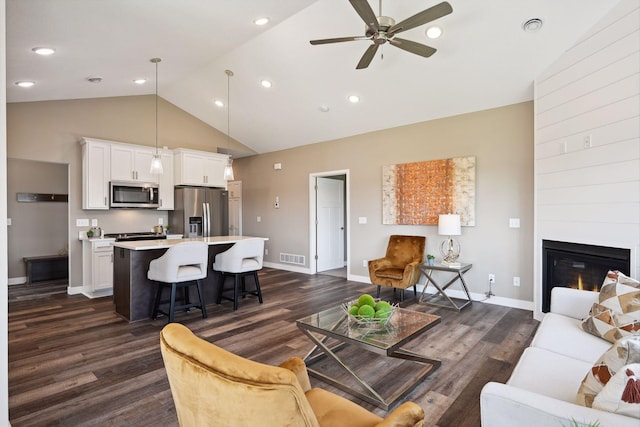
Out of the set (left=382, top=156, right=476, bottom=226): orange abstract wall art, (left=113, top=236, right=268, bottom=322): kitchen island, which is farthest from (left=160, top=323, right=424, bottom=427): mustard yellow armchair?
(left=382, top=156, right=476, bottom=226): orange abstract wall art

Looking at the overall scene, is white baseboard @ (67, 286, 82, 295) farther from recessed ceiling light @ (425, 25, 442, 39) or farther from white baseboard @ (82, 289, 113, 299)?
recessed ceiling light @ (425, 25, 442, 39)

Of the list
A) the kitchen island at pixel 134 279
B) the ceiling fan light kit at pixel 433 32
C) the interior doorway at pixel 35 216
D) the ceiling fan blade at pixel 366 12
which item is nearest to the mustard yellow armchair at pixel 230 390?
the ceiling fan blade at pixel 366 12

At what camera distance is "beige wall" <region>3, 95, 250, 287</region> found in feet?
16.3

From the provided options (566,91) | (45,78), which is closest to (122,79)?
(45,78)

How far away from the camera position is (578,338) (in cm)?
216

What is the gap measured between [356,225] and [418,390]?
3.87m

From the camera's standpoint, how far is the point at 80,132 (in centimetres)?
543

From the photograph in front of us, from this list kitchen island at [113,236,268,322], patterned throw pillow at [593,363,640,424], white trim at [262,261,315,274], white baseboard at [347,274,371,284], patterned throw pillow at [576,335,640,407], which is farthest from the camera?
white trim at [262,261,315,274]

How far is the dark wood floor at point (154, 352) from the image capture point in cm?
221

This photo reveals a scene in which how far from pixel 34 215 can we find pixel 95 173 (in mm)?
2216

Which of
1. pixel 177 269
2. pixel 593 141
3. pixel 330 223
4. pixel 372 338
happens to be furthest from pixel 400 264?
pixel 177 269

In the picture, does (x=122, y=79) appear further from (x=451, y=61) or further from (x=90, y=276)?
(x=451, y=61)

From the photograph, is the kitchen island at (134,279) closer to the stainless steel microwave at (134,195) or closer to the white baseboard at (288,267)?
the stainless steel microwave at (134,195)

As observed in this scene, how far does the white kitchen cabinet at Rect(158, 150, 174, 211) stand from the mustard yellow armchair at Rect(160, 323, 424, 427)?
5582 millimetres
